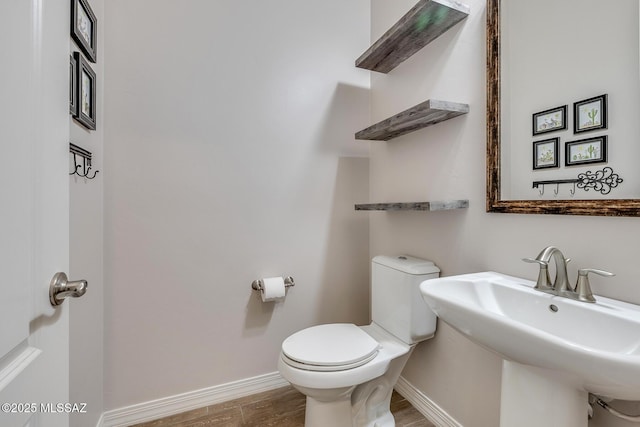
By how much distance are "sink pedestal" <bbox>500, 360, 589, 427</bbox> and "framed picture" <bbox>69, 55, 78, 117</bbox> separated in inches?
65.4

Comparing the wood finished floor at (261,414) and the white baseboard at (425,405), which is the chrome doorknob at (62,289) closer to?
the wood finished floor at (261,414)

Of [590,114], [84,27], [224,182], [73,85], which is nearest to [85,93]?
[73,85]

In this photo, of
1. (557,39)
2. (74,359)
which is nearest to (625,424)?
(557,39)

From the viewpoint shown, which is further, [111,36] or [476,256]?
[111,36]

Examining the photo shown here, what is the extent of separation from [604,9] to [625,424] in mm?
1203

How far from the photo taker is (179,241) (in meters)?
1.55

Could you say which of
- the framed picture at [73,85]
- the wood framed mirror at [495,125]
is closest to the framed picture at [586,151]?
the wood framed mirror at [495,125]

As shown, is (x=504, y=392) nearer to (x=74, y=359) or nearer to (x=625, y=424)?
(x=625, y=424)

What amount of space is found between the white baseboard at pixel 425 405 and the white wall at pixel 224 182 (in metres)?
0.49

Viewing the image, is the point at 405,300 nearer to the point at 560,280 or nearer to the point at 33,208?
the point at 560,280

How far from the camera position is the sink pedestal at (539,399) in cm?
73

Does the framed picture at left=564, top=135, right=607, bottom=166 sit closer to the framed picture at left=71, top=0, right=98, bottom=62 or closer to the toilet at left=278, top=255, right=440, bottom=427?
the toilet at left=278, top=255, right=440, bottom=427

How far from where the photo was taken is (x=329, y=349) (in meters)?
1.26

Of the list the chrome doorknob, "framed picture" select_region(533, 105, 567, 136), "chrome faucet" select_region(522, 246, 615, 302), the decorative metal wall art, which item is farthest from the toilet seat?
"framed picture" select_region(533, 105, 567, 136)
